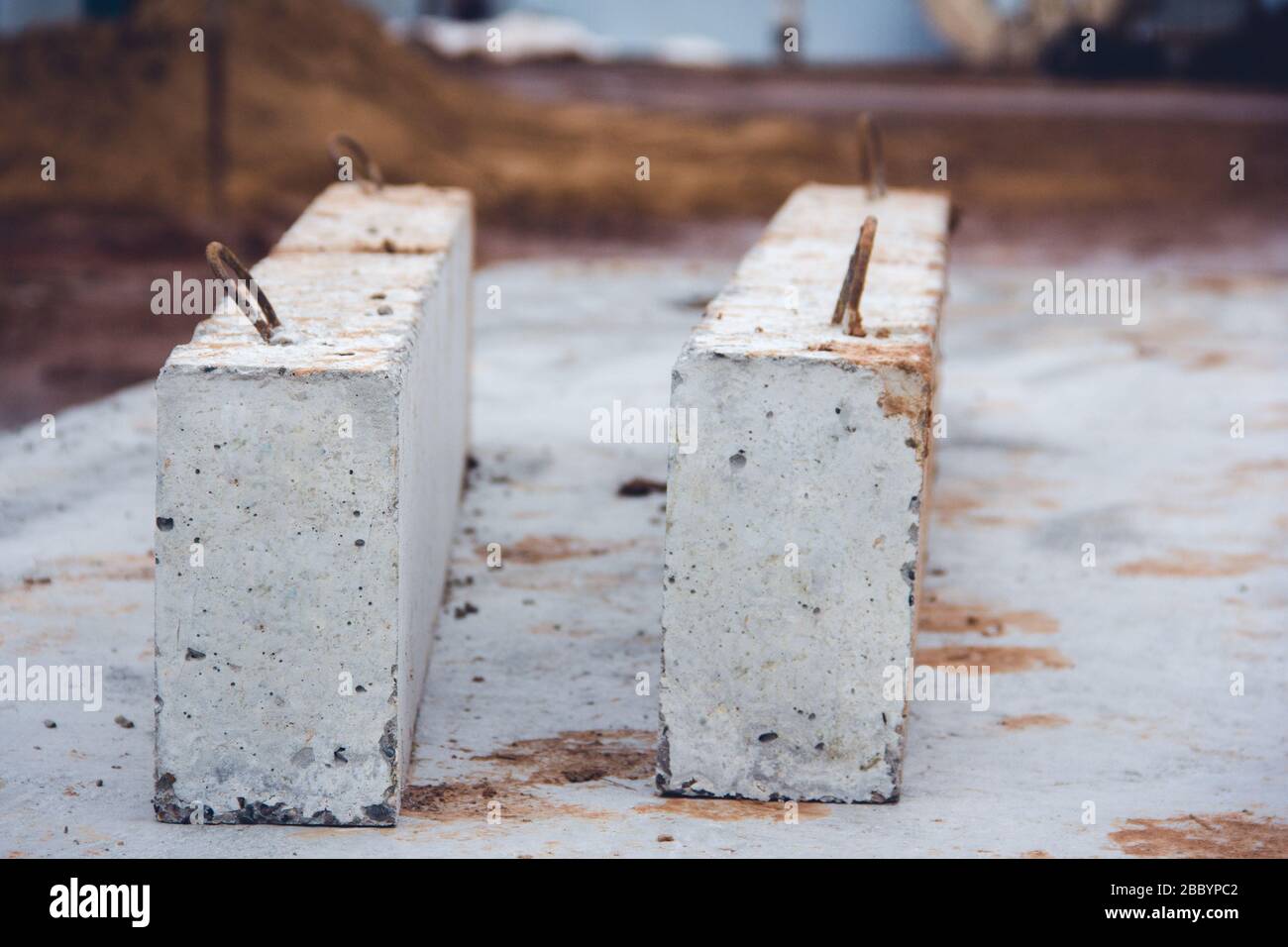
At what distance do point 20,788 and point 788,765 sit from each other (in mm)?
1686

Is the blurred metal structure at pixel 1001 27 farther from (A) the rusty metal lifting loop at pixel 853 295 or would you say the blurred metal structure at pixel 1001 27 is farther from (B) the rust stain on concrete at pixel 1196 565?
(A) the rusty metal lifting loop at pixel 853 295

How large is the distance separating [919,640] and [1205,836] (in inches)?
52.9

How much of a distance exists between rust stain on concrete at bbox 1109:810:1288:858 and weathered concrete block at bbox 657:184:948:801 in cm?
53

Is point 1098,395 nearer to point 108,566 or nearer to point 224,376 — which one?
point 108,566

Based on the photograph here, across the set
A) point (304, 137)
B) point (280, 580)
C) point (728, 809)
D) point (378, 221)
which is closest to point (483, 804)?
point (728, 809)

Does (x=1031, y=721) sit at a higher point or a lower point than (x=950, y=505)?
lower

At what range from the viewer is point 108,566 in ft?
17.0

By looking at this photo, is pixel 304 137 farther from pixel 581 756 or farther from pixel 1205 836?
pixel 1205 836

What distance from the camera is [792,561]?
11.8ft

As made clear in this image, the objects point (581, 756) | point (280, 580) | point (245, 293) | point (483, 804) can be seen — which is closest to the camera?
point (280, 580)

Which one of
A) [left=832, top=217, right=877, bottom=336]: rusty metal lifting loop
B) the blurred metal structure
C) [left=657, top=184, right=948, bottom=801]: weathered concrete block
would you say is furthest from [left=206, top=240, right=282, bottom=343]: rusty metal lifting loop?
the blurred metal structure

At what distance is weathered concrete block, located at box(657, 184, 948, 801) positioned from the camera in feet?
11.6

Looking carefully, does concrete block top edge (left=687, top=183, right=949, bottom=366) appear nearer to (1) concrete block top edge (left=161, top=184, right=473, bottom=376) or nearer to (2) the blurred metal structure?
(1) concrete block top edge (left=161, top=184, right=473, bottom=376)
